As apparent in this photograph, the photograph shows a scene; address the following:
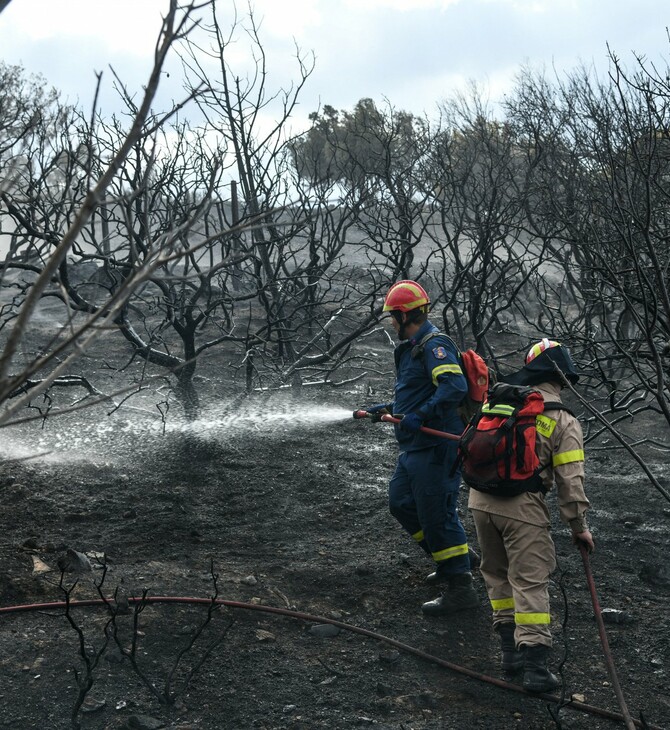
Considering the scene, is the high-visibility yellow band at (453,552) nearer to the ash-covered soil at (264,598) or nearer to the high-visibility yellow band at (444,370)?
the ash-covered soil at (264,598)

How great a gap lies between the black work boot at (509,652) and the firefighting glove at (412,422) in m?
1.11

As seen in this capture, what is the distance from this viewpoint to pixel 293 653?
13.5ft

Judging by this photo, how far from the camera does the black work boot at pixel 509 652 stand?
398 centimetres

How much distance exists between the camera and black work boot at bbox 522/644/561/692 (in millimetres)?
3807

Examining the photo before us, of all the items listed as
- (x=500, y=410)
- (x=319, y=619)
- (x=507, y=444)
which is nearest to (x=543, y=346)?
(x=500, y=410)

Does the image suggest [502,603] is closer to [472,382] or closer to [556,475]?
[556,475]

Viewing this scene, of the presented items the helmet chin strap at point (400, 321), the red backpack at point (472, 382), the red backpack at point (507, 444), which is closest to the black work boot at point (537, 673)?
the red backpack at point (507, 444)

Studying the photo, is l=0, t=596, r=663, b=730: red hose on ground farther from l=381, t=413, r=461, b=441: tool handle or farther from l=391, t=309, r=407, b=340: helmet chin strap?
l=391, t=309, r=407, b=340: helmet chin strap

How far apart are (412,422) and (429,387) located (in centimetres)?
29

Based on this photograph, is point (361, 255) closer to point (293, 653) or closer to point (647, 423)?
point (647, 423)

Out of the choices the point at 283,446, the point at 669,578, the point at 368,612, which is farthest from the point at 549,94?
the point at 368,612

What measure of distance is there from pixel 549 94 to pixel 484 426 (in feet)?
46.3

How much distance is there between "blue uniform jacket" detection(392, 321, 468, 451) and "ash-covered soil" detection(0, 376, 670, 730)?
969 mm

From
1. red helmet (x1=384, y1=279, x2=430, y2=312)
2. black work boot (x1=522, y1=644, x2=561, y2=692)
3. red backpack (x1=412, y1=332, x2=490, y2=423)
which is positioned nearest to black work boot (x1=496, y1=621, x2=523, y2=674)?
black work boot (x1=522, y1=644, x2=561, y2=692)
